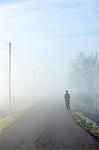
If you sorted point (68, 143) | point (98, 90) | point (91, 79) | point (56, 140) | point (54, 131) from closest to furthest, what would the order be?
point (68, 143) < point (56, 140) < point (54, 131) < point (91, 79) < point (98, 90)

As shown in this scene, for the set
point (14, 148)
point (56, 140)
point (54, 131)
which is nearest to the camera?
point (14, 148)

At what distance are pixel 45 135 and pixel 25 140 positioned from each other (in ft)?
6.88

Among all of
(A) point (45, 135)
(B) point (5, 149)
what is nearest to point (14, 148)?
(B) point (5, 149)

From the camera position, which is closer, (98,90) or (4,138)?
(4,138)

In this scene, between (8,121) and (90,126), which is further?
(8,121)

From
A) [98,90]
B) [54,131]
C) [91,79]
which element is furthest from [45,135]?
[98,90]

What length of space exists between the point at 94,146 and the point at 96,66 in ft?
276

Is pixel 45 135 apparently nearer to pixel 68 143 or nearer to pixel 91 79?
pixel 68 143

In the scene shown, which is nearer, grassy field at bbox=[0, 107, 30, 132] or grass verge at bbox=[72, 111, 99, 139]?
grass verge at bbox=[72, 111, 99, 139]

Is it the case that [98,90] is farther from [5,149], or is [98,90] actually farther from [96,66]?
[5,149]

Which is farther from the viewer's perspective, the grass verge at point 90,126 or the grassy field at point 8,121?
the grassy field at point 8,121

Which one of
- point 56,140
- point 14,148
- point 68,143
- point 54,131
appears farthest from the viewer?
point 54,131

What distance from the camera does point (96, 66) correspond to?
99500 mm

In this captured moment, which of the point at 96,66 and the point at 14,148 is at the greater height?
the point at 96,66
